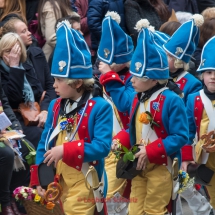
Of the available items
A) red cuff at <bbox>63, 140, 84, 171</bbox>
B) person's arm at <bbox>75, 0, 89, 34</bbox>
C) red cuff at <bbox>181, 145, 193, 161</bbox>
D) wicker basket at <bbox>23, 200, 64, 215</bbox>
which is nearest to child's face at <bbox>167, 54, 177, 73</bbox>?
red cuff at <bbox>181, 145, 193, 161</bbox>

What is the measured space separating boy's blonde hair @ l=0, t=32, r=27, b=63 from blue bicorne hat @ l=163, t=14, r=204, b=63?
6.16ft

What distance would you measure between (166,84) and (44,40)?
366 cm

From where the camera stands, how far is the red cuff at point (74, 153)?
18.2 ft

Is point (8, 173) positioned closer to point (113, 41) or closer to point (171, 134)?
point (113, 41)

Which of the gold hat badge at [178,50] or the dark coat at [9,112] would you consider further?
the dark coat at [9,112]

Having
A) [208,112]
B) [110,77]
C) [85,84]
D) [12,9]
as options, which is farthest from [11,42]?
[208,112]

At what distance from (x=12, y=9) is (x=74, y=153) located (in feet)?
14.1

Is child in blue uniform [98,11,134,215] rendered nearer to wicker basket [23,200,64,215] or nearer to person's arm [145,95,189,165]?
person's arm [145,95,189,165]

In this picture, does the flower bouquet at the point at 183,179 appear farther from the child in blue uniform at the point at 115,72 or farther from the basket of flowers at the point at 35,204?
the basket of flowers at the point at 35,204

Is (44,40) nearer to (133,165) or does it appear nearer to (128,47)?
(128,47)

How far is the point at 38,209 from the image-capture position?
20.4 feet

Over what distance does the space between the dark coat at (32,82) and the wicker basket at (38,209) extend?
1845 millimetres

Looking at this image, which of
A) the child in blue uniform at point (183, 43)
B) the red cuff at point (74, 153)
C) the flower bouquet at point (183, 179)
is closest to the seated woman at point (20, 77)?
the child in blue uniform at point (183, 43)

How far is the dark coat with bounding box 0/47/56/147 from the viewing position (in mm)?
8047
